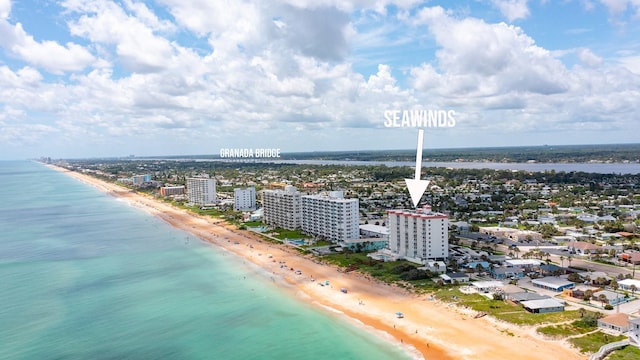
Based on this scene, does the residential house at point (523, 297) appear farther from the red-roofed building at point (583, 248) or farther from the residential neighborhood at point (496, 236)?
the red-roofed building at point (583, 248)

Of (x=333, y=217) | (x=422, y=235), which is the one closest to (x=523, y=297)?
(x=422, y=235)

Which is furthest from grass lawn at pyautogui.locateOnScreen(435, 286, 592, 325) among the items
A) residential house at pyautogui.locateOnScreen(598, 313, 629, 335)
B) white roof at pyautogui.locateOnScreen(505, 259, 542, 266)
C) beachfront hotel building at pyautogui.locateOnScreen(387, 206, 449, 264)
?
white roof at pyautogui.locateOnScreen(505, 259, 542, 266)

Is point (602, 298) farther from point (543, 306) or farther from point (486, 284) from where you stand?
point (486, 284)

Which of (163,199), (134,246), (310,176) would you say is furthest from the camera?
(310,176)

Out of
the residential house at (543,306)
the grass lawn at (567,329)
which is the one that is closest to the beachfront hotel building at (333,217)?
the residential house at (543,306)

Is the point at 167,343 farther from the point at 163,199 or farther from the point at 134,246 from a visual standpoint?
the point at 163,199

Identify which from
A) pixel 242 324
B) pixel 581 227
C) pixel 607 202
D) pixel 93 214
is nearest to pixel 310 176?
pixel 93 214
